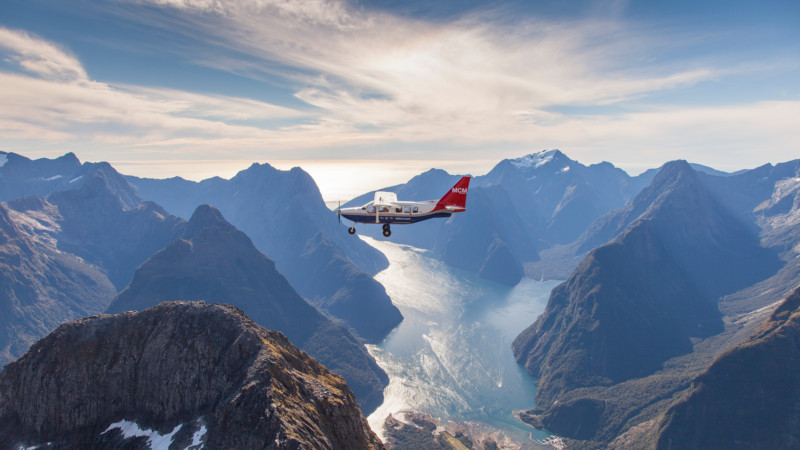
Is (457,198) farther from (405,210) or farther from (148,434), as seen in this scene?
(148,434)

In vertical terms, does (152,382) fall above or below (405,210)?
below

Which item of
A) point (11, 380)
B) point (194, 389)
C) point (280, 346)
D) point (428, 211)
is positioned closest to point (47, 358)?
point (11, 380)

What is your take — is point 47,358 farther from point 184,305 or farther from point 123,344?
point 184,305

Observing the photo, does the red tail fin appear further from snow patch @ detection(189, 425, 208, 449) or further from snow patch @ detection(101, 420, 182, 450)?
snow patch @ detection(101, 420, 182, 450)

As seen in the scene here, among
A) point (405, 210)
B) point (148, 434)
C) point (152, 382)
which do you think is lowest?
point (148, 434)

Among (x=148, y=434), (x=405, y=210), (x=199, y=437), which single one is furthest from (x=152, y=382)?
(x=405, y=210)

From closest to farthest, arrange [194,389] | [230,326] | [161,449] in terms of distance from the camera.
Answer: [161,449] → [194,389] → [230,326]
